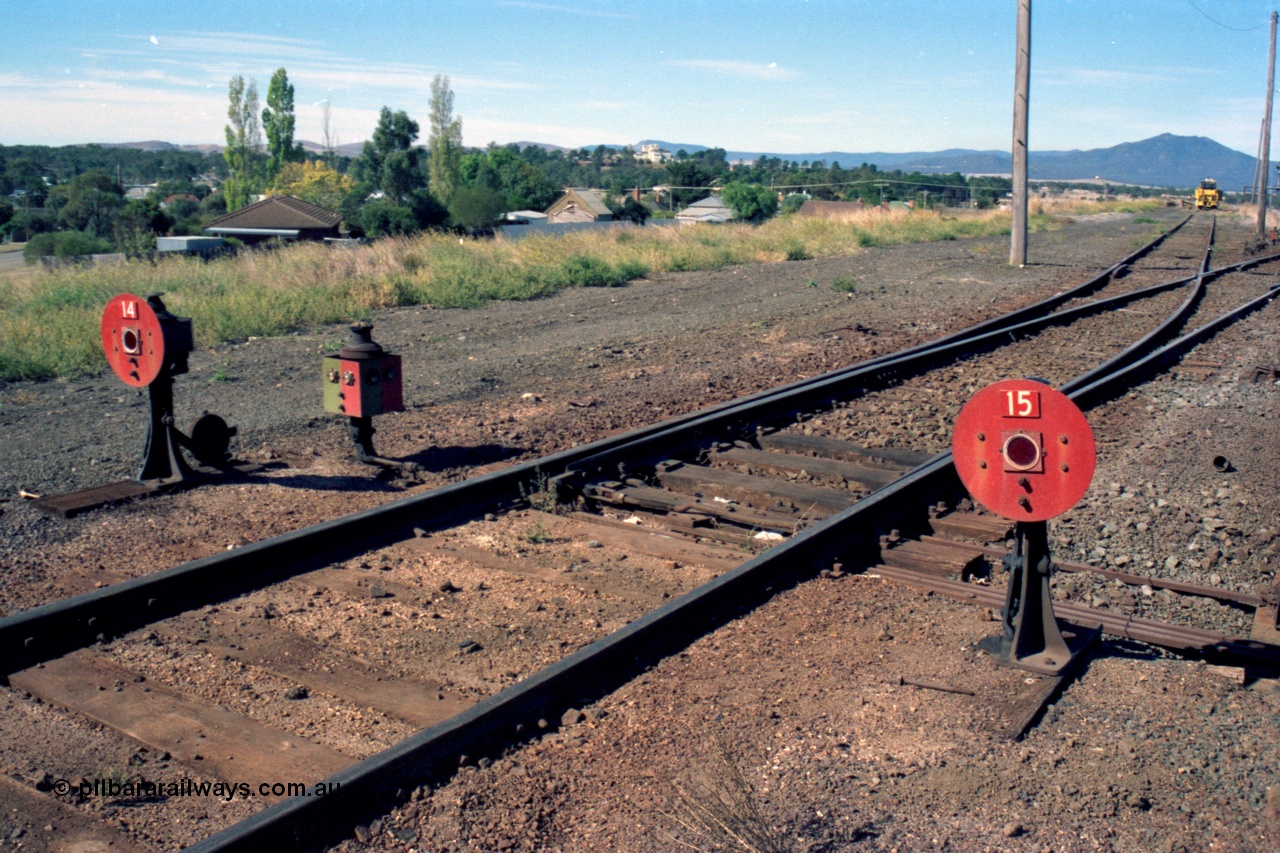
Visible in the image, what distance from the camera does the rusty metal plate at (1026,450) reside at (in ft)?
13.2

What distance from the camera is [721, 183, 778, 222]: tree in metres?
72.8

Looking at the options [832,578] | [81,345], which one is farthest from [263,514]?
[81,345]

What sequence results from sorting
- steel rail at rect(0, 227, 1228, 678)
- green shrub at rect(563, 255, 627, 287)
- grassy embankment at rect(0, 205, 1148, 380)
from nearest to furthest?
1. steel rail at rect(0, 227, 1228, 678)
2. grassy embankment at rect(0, 205, 1148, 380)
3. green shrub at rect(563, 255, 627, 287)

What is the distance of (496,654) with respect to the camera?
4301 millimetres

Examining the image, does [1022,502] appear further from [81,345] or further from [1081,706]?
[81,345]

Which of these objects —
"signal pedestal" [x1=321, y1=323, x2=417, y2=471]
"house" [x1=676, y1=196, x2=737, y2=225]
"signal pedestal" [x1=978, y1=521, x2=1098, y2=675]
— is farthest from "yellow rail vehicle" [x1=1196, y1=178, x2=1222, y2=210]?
"signal pedestal" [x1=978, y1=521, x2=1098, y2=675]

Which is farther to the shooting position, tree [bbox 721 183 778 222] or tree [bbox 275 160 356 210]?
tree [bbox 275 160 356 210]

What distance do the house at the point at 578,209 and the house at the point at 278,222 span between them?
19.7 metres

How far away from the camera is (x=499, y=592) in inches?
198

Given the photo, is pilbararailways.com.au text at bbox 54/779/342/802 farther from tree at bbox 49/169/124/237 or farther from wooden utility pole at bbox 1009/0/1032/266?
tree at bbox 49/169/124/237

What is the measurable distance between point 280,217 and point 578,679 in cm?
6747

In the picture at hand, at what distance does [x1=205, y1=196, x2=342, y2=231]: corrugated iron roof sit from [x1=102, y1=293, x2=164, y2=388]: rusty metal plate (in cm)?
5827

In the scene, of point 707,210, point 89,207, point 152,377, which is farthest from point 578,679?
point 707,210

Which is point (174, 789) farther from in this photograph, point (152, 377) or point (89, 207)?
point (89, 207)
